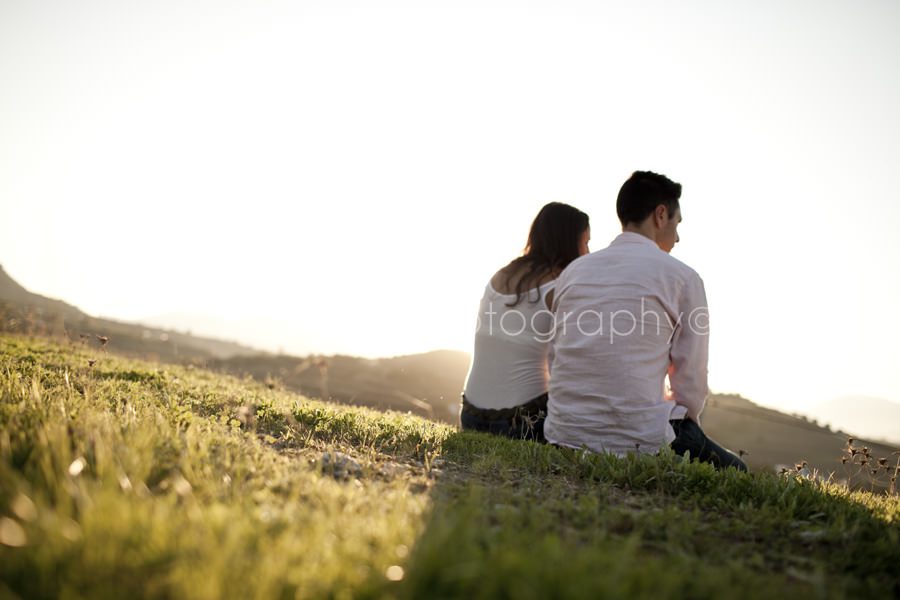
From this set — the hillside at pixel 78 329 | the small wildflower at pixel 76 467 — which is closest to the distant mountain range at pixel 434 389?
the hillside at pixel 78 329

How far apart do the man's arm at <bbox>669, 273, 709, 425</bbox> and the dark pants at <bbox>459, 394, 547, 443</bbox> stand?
1382 mm

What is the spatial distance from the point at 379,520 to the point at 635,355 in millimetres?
2573

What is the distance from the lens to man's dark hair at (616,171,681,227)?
4.47 m

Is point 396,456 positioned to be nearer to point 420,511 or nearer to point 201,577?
point 420,511

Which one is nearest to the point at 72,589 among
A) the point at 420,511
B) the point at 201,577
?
the point at 201,577

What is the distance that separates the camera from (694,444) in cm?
416

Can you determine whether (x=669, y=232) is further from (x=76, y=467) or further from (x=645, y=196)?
(x=76, y=467)

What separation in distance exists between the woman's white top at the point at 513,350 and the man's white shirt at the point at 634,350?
933mm

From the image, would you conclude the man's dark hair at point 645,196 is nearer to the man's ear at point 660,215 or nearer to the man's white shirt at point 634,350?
the man's ear at point 660,215

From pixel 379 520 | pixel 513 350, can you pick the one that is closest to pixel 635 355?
pixel 513 350

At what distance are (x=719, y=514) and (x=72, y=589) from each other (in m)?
2.99

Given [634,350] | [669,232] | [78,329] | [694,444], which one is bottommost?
[78,329]

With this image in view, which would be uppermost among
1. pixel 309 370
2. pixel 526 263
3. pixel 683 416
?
pixel 526 263

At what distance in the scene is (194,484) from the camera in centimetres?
233
